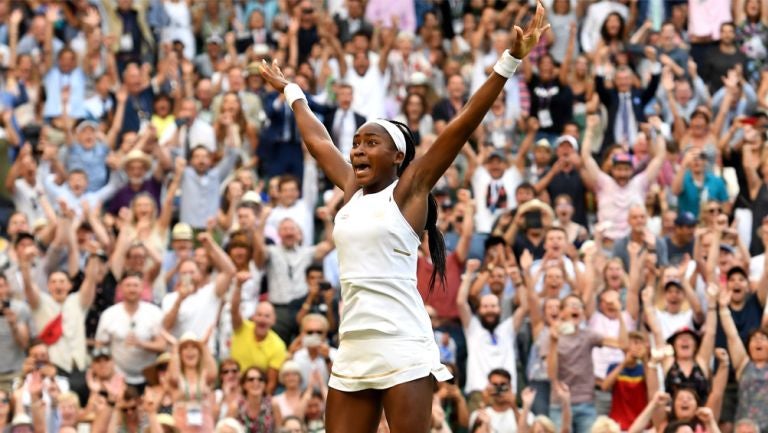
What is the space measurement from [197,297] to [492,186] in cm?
363

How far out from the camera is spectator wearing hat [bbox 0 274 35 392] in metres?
14.1

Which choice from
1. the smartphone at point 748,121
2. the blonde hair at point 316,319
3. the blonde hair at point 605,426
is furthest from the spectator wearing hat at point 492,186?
the blonde hair at point 605,426

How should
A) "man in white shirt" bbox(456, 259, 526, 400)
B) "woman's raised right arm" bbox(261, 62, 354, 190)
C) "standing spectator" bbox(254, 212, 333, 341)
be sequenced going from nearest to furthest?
1. "woman's raised right arm" bbox(261, 62, 354, 190)
2. "man in white shirt" bbox(456, 259, 526, 400)
3. "standing spectator" bbox(254, 212, 333, 341)

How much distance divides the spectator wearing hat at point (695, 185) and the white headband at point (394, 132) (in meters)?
9.23

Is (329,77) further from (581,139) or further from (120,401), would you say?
(120,401)

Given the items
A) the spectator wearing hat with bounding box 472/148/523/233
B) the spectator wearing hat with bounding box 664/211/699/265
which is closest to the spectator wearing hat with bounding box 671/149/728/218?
the spectator wearing hat with bounding box 664/211/699/265

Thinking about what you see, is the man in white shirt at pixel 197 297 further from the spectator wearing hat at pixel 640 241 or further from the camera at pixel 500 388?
the spectator wearing hat at pixel 640 241

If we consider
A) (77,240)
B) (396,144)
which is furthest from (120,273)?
(396,144)

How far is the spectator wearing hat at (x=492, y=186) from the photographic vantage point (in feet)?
54.4

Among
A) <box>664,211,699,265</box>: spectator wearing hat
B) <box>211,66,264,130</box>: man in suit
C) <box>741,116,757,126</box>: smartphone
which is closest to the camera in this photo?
<box>664,211,699,265</box>: spectator wearing hat

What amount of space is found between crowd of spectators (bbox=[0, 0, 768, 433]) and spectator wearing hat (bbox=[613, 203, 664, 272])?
0.04 metres

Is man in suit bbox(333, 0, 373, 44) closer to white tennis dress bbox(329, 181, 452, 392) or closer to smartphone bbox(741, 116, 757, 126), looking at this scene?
smartphone bbox(741, 116, 757, 126)

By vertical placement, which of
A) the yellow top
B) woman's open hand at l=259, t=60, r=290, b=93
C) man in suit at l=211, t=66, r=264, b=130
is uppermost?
man in suit at l=211, t=66, r=264, b=130

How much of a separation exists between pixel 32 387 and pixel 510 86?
308 inches
